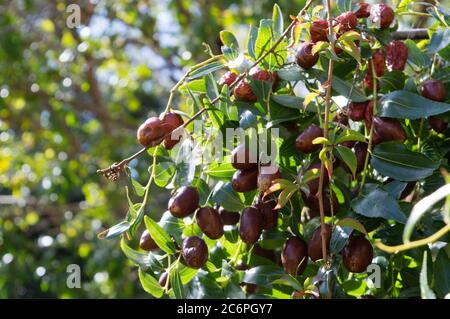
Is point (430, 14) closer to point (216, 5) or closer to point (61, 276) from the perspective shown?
point (61, 276)

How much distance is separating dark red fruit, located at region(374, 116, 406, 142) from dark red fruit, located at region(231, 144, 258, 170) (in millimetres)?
146

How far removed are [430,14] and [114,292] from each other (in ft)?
6.63

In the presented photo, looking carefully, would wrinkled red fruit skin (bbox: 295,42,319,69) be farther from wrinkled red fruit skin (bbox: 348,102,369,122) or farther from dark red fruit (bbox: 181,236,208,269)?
dark red fruit (bbox: 181,236,208,269)

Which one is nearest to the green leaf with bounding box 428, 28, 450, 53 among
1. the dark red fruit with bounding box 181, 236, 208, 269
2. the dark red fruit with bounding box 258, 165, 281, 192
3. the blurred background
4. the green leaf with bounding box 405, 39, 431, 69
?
the green leaf with bounding box 405, 39, 431, 69

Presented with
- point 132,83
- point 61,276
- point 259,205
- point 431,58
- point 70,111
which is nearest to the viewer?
point 259,205

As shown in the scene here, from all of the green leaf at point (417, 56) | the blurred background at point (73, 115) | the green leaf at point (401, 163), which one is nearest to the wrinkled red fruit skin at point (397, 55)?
the green leaf at point (417, 56)

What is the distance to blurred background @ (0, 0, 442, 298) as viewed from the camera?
287 cm

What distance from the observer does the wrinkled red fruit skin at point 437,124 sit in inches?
34.5

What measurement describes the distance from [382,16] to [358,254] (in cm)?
30

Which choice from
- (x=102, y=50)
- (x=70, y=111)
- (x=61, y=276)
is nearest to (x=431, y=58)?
(x=61, y=276)

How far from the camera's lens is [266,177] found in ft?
2.67

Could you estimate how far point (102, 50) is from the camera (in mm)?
3279

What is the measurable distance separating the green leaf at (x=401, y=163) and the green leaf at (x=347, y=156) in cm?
5

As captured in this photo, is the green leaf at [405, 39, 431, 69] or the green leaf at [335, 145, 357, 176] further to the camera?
the green leaf at [405, 39, 431, 69]
